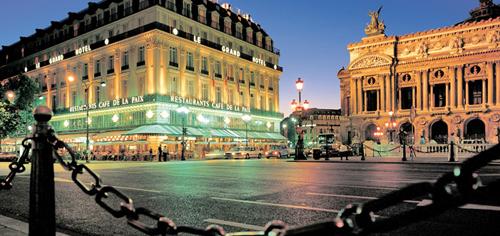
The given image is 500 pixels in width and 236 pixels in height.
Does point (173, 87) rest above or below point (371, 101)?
above

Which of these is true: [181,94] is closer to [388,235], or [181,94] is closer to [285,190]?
[285,190]

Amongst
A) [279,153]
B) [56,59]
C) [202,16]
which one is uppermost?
[202,16]

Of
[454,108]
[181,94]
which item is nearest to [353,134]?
[454,108]

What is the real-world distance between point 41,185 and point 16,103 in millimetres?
45606

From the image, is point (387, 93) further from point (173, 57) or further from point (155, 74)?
point (155, 74)

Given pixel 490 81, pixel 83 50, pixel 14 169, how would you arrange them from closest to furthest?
pixel 14 169 < pixel 83 50 < pixel 490 81

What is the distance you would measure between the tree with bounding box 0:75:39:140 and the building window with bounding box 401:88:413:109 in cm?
5221

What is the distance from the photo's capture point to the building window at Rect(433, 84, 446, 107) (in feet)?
204

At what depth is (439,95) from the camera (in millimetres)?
62844

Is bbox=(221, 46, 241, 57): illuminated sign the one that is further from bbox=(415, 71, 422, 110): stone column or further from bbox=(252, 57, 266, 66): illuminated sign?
bbox=(415, 71, 422, 110): stone column

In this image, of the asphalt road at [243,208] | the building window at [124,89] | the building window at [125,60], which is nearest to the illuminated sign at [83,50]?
the building window at [125,60]

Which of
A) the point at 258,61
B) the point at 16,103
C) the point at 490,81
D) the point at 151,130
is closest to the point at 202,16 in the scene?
the point at 258,61

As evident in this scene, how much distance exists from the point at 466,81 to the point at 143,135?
45.4 meters

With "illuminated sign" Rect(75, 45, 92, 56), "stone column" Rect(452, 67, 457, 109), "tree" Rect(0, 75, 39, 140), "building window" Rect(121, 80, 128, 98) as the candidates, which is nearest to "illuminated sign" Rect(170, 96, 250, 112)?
"building window" Rect(121, 80, 128, 98)
